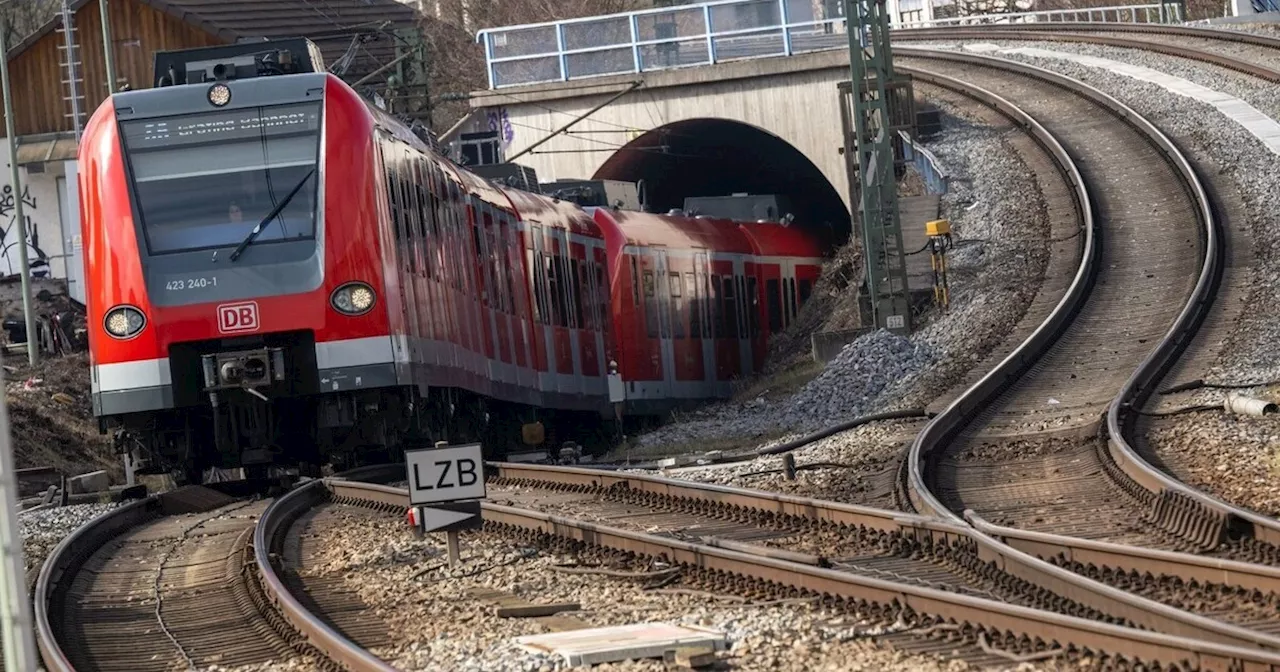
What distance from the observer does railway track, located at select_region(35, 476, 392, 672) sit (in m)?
9.23

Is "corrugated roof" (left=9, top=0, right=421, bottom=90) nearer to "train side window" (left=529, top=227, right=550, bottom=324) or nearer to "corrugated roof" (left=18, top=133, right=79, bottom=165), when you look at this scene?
"corrugated roof" (left=18, top=133, right=79, bottom=165)

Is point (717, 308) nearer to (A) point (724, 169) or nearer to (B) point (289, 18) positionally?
(A) point (724, 169)

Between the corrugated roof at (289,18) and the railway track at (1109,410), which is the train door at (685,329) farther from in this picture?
the corrugated roof at (289,18)

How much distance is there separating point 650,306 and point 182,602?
1662 centimetres

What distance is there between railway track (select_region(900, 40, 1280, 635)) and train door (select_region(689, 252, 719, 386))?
566 centimetres

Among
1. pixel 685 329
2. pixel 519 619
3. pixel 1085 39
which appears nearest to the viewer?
pixel 519 619

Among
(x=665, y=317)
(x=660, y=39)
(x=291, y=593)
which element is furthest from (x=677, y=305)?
(x=291, y=593)

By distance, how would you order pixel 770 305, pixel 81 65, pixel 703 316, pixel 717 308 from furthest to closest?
pixel 81 65 → pixel 770 305 → pixel 717 308 → pixel 703 316

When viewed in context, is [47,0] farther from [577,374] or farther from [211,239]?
[211,239]

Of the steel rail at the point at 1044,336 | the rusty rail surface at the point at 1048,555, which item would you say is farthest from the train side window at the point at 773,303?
the rusty rail surface at the point at 1048,555

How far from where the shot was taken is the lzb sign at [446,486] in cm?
1135

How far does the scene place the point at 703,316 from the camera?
1153 inches

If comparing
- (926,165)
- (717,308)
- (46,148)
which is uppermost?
(46,148)

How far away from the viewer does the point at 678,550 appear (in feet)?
34.2
